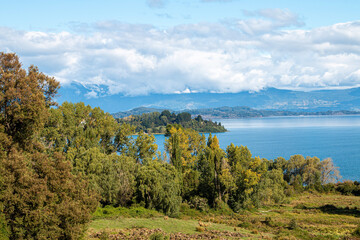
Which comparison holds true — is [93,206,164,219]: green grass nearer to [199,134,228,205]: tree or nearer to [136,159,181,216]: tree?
[136,159,181,216]: tree

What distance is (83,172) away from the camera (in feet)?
119

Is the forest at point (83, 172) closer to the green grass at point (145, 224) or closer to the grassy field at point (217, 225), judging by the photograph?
the green grass at point (145, 224)

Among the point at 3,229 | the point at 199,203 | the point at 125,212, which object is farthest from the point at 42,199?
the point at 199,203

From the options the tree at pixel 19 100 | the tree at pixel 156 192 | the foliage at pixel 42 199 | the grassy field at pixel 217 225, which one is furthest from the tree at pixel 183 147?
the foliage at pixel 42 199

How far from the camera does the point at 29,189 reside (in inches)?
627

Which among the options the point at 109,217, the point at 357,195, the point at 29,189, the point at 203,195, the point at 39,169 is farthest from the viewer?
the point at 357,195

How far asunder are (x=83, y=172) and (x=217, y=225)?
1561 centimetres

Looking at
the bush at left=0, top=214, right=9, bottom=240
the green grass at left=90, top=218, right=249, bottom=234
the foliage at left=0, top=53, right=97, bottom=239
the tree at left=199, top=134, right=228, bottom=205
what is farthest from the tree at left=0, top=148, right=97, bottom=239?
the tree at left=199, top=134, right=228, bottom=205

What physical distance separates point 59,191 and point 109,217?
15.2 m

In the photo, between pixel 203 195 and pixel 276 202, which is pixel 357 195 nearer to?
pixel 276 202

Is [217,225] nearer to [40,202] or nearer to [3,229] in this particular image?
[40,202]

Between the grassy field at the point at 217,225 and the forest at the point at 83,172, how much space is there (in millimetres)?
2293

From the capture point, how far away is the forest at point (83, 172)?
1630 cm

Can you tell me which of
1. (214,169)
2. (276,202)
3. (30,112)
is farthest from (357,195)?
(30,112)
